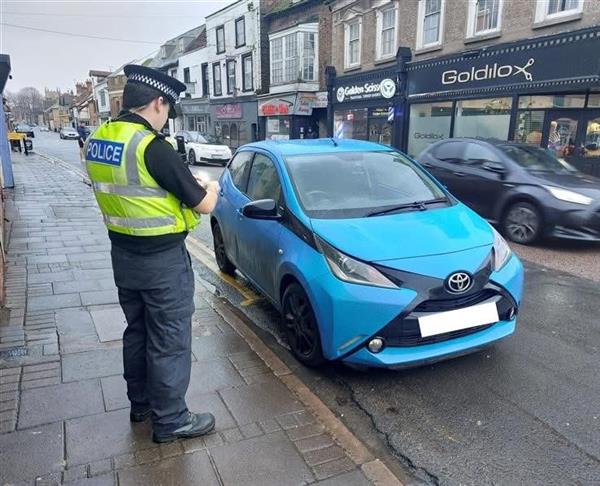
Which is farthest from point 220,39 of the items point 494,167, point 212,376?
point 212,376

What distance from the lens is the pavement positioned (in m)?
2.38

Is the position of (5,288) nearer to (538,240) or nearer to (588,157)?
(538,240)

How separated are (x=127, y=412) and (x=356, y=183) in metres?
2.49

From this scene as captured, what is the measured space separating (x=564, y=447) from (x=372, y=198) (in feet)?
7.14

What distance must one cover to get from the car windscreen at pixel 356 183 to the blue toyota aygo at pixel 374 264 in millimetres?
10

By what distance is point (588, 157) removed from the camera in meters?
11.8

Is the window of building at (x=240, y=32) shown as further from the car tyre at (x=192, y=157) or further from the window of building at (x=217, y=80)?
the car tyre at (x=192, y=157)

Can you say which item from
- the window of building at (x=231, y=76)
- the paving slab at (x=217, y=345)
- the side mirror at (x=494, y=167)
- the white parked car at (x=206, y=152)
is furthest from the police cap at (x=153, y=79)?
the window of building at (x=231, y=76)

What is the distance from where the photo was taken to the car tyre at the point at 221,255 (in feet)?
18.6

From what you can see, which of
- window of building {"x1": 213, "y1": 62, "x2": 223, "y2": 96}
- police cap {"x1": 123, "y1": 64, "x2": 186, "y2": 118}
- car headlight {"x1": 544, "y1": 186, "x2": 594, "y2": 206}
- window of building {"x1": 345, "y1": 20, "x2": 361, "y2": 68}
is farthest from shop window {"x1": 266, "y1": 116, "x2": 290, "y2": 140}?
police cap {"x1": 123, "y1": 64, "x2": 186, "y2": 118}

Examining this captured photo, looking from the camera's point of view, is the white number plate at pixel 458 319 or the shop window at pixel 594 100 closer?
the white number plate at pixel 458 319

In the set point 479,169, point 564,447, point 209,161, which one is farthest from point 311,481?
point 209,161

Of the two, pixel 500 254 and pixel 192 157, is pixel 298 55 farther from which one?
pixel 500 254

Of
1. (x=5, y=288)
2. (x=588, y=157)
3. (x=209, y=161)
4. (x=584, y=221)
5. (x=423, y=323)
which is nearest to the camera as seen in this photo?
(x=423, y=323)
